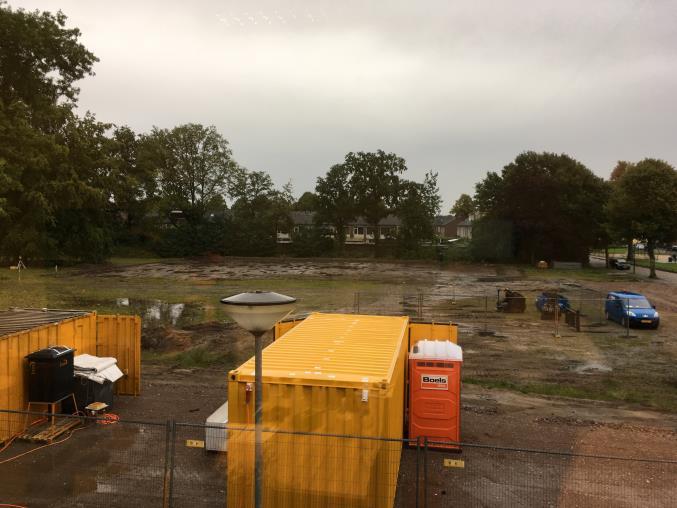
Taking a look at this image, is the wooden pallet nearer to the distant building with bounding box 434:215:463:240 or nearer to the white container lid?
the white container lid

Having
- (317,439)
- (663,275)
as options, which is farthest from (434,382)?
(663,275)

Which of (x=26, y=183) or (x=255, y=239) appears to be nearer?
(x=26, y=183)

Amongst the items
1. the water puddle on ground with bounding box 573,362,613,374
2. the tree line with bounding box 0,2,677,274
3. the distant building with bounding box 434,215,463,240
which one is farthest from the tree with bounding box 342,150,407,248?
the distant building with bounding box 434,215,463,240

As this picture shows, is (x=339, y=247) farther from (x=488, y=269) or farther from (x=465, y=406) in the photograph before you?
(x=465, y=406)

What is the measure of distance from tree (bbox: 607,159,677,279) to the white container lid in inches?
1752

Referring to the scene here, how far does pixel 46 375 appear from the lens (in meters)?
11.7

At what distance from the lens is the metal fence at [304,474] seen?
25.4 ft

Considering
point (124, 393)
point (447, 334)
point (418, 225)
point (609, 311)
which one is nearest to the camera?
point (447, 334)

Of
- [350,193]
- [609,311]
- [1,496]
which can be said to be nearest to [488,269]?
[350,193]

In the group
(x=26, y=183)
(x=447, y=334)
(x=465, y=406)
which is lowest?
(x=465, y=406)

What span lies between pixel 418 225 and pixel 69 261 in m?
42.1

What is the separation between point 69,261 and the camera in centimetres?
5422

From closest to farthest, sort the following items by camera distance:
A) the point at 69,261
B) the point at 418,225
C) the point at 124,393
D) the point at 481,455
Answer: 1. the point at 481,455
2. the point at 124,393
3. the point at 69,261
4. the point at 418,225

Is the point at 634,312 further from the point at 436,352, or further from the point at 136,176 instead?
the point at 136,176
